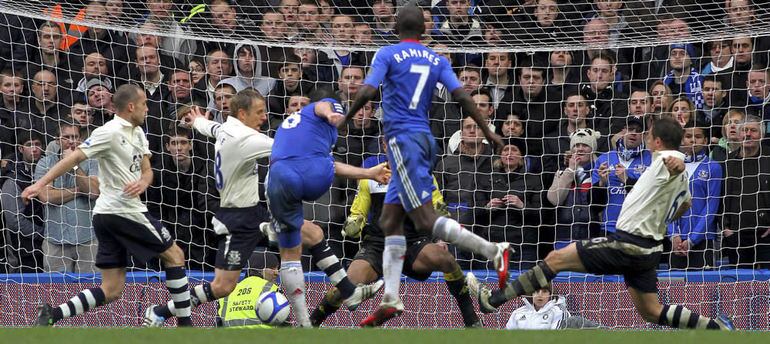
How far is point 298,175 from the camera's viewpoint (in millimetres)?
9633

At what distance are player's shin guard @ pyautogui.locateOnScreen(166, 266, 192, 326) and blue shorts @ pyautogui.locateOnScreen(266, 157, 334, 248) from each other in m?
1.12

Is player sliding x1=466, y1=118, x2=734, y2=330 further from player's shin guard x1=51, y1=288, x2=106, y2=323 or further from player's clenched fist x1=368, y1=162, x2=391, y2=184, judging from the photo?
player's shin guard x1=51, y1=288, x2=106, y2=323

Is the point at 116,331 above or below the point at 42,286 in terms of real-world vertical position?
above

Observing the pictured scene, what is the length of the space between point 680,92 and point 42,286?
6.25m

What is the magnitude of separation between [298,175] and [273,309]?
157cm

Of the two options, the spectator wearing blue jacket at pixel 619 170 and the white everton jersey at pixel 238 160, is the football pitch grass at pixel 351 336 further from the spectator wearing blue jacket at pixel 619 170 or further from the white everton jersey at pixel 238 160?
the spectator wearing blue jacket at pixel 619 170

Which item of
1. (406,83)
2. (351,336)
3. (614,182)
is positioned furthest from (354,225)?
(351,336)

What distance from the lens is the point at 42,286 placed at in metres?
13.0

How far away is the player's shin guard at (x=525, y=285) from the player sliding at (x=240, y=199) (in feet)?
4.12

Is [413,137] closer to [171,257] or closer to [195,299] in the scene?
[171,257]

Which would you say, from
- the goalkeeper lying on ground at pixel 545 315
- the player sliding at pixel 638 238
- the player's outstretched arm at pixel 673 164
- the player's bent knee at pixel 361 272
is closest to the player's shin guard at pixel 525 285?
the player sliding at pixel 638 238

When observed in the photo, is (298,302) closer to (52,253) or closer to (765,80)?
(52,253)

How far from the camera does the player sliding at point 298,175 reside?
31.7 ft

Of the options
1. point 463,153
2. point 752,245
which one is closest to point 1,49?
point 463,153
